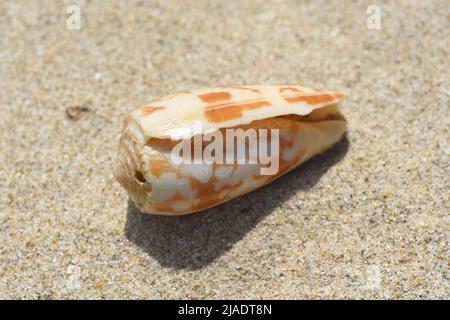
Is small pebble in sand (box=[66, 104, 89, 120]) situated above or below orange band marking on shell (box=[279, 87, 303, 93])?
below

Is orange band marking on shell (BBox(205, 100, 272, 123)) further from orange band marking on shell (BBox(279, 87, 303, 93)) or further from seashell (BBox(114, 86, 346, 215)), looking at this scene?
orange band marking on shell (BBox(279, 87, 303, 93))

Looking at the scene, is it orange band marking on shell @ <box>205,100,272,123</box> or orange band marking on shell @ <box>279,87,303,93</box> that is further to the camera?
orange band marking on shell @ <box>279,87,303,93</box>

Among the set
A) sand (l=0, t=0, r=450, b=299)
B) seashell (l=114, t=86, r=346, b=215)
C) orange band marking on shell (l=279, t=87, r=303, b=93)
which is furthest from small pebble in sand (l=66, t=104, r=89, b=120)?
orange band marking on shell (l=279, t=87, r=303, b=93)

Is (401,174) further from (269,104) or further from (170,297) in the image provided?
(170,297)

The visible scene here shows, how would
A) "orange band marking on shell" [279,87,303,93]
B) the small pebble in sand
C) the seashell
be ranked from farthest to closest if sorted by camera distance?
the small pebble in sand
"orange band marking on shell" [279,87,303,93]
the seashell

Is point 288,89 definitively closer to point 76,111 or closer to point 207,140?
point 207,140

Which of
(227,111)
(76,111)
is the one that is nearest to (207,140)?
(227,111)

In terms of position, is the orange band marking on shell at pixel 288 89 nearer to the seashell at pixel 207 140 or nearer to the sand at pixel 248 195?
the seashell at pixel 207 140
